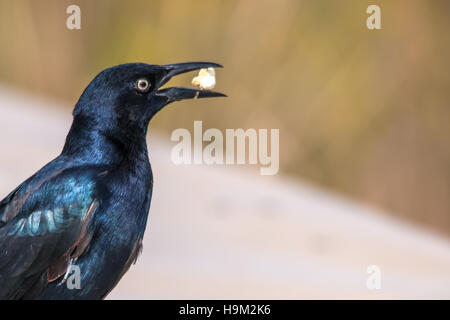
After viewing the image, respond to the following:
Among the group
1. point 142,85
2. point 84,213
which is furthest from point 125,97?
point 84,213

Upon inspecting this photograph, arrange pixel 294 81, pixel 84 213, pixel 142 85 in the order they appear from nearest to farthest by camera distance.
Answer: pixel 84 213 → pixel 142 85 → pixel 294 81

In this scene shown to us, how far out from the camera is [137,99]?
3.41m

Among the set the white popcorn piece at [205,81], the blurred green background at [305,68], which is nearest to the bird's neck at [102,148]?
the white popcorn piece at [205,81]

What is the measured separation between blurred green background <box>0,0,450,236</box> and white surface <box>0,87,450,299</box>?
0.28m

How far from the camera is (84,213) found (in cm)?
312

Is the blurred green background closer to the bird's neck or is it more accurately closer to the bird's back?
the bird's neck

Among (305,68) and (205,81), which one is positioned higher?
(305,68)

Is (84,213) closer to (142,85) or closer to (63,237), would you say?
(63,237)

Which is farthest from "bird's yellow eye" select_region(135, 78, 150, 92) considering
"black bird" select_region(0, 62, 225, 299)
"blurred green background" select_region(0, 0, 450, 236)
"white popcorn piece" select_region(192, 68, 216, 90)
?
"blurred green background" select_region(0, 0, 450, 236)

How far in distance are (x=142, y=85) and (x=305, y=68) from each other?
9.44 feet

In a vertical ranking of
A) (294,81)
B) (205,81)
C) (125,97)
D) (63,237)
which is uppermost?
(294,81)

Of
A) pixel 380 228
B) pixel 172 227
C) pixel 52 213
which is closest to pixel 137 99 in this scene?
pixel 52 213
